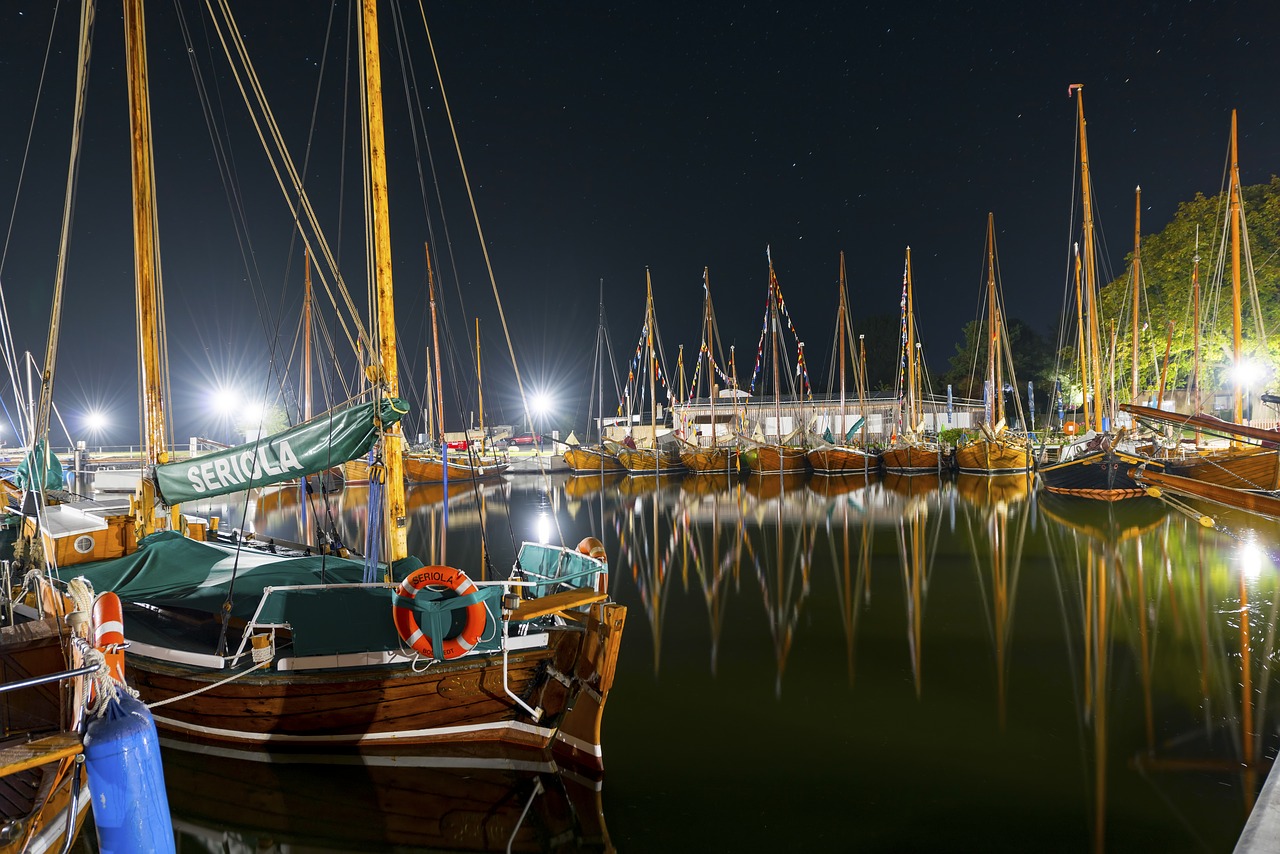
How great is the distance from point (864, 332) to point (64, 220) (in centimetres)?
9045

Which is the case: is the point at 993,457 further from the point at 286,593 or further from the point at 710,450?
the point at 286,593

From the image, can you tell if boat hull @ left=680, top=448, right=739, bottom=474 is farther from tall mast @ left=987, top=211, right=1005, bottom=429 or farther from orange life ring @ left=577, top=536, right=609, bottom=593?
orange life ring @ left=577, top=536, right=609, bottom=593

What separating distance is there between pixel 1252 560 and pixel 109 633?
1926 cm

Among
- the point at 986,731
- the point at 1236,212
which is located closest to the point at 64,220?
the point at 986,731

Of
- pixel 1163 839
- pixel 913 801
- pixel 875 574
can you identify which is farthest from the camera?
pixel 875 574

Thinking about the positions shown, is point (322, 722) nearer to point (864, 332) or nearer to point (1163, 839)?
point (1163, 839)

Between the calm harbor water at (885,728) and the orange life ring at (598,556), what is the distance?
61.2 inches

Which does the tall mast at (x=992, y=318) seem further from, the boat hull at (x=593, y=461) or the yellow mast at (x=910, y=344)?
the boat hull at (x=593, y=461)

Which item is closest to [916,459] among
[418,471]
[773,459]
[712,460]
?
[773,459]

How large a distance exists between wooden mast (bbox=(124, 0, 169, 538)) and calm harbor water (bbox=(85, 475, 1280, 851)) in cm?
426

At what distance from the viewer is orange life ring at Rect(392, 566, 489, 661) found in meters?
6.46

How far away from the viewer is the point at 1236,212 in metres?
25.9

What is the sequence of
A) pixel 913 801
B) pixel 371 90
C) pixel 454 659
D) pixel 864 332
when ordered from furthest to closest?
pixel 864 332
pixel 371 90
pixel 454 659
pixel 913 801

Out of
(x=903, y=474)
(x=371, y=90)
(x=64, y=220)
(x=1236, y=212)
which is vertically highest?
(x=1236, y=212)
